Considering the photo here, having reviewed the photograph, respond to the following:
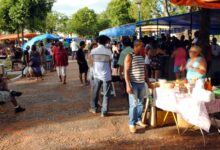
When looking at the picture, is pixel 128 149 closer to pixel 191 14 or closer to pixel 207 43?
pixel 207 43

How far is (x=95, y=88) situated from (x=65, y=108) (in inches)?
55.0

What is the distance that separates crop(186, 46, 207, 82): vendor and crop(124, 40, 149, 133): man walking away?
856mm

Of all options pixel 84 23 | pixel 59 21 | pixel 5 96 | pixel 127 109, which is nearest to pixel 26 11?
pixel 5 96

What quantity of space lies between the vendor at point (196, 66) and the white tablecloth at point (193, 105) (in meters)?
0.61

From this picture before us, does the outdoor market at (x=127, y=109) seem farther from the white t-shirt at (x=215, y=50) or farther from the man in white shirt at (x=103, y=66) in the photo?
the white t-shirt at (x=215, y=50)

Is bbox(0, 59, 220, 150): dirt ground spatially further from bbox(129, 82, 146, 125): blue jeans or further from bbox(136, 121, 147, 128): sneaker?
bbox(129, 82, 146, 125): blue jeans

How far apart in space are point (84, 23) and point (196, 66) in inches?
3027

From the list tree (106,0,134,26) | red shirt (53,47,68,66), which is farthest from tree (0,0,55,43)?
tree (106,0,134,26)

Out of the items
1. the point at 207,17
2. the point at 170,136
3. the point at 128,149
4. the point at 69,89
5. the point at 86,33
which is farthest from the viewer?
the point at 86,33

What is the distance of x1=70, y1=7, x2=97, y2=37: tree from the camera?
81812 mm

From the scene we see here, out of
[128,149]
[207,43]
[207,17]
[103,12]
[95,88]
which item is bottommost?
[128,149]

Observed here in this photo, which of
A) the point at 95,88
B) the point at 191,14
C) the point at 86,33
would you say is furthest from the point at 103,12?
the point at 95,88

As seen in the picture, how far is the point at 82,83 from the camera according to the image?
14094 mm

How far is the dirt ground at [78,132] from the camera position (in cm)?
640
